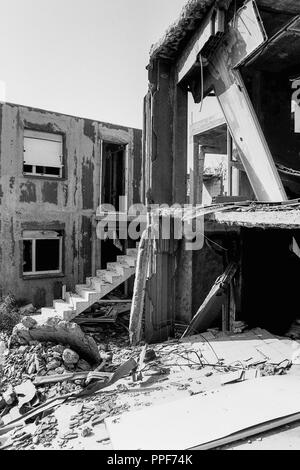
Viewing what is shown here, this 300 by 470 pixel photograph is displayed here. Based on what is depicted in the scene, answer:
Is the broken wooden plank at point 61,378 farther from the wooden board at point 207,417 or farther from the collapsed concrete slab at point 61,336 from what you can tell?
the wooden board at point 207,417

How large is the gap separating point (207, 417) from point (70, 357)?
158 inches

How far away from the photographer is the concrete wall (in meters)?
12.3

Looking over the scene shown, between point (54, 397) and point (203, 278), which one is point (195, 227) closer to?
point (203, 278)

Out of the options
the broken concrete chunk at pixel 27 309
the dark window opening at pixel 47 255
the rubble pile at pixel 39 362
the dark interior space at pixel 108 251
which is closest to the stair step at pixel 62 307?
the broken concrete chunk at pixel 27 309

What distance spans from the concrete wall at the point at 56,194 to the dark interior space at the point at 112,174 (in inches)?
28.9

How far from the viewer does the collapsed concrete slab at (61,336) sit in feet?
23.8

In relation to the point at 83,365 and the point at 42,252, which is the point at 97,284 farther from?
the point at 83,365

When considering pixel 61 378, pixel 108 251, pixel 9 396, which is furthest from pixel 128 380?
pixel 108 251

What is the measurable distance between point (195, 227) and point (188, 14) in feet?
14.0

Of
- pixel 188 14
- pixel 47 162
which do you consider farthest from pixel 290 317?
pixel 47 162

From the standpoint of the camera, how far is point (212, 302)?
25.6 ft

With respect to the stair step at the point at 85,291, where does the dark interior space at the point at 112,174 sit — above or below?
above

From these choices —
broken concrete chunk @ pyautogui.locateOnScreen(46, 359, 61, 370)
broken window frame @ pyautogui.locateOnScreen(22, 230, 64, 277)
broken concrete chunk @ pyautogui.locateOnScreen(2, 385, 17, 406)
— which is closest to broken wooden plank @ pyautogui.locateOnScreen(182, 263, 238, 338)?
broken concrete chunk @ pyautogui.locateOnScreen(46, 359, 61, 370)

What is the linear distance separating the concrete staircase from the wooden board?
23.3ft
